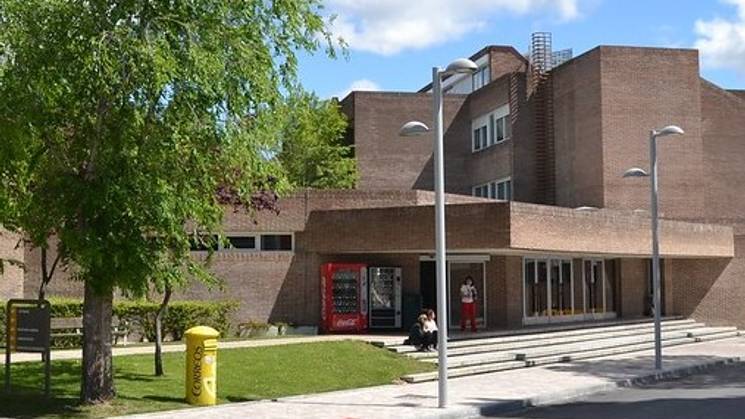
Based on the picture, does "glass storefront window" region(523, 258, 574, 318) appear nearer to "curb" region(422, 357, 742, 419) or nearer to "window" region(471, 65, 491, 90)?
"curb" region(422, 357, 742, 419)

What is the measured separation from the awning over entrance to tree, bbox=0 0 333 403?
36.3ft

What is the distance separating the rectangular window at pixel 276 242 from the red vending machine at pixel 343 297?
1.35m

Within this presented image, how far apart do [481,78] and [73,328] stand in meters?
34.1

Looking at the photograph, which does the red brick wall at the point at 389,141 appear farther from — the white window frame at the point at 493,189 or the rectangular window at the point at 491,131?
the rectangular window at the point at 491,131

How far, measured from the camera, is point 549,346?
26.8 metres

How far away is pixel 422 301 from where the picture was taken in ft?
97.0

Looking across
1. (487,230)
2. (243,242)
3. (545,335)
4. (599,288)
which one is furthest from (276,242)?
(599,288)

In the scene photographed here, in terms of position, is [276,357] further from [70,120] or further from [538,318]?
[538,318]

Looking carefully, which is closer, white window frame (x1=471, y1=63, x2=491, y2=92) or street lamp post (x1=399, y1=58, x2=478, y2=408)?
street lamp post (x1=399, y1=58, x2=478, y2=408)

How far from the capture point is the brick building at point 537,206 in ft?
91.8

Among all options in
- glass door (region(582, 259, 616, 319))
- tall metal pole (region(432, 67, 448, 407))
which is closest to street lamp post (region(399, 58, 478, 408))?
tall metal pole (region(432, 67, 448, 407))

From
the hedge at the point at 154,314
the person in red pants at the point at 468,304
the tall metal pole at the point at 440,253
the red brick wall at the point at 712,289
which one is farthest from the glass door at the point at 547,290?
the tall metal pole at the point at 440,253

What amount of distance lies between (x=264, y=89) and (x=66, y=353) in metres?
→ 9.84

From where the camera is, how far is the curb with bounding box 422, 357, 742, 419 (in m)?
16.2
